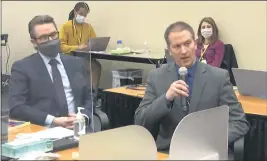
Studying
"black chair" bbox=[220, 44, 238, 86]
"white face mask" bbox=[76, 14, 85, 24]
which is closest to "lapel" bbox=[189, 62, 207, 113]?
"black chair" bbox=[220, 44, 238, 86]

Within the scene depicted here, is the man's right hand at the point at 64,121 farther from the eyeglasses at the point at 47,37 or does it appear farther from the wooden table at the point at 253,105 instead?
the wooden table at the point at 253,105

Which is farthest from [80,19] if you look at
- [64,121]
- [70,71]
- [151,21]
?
[64,121]

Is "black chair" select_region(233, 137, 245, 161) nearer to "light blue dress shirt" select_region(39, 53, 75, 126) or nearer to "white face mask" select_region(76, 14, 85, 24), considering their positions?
"light blue dress shirt" select_region(39, 53, 75, 126)

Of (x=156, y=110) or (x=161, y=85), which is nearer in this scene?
(x=156, y=110)

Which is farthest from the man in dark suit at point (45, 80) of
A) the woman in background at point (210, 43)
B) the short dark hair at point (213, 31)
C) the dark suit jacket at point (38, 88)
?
the short dark hair at point (213, 31)

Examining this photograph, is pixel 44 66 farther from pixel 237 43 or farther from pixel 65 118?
pixel 237 43

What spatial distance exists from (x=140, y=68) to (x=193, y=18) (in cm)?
121

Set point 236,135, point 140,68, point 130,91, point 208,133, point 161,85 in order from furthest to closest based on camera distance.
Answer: point 140,68
point 130,91
point 161,85
point 236,135
point 208,133

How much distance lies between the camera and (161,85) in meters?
2.67

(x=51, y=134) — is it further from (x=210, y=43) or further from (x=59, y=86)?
(x=210, y=43)

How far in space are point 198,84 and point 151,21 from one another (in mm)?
4190

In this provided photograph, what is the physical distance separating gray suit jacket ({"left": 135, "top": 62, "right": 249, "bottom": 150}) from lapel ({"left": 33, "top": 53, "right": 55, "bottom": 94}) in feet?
2.05

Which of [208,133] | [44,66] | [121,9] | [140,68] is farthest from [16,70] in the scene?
[121,9]

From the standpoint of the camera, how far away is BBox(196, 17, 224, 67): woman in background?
5.30 metres
